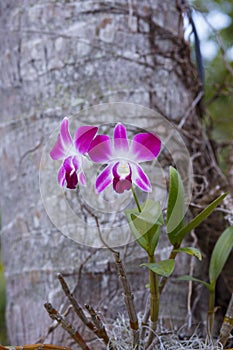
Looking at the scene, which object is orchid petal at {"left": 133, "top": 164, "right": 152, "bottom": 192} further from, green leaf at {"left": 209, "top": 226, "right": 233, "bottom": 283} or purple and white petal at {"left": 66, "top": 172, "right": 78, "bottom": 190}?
green leaf at {"left": 209, "top": 226, "right": 233, "bottom": 283}

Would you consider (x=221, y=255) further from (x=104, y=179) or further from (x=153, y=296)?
(x=104, y=179)

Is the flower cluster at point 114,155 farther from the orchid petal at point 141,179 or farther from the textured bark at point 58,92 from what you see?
the textured bark at point 58,92

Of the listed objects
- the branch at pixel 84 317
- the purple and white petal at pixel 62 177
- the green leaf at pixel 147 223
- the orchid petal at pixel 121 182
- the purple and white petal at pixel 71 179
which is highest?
the purple and white petal at pixel 62 177

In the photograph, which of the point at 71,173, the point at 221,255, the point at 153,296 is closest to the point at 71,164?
the point at 71,173

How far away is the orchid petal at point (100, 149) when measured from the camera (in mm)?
633

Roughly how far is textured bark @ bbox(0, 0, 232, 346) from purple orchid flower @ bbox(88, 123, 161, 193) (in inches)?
16.2

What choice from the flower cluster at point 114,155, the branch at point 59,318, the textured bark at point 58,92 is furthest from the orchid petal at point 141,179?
the textured bark at point 58,92

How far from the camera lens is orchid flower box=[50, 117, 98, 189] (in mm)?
634

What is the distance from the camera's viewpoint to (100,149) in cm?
64

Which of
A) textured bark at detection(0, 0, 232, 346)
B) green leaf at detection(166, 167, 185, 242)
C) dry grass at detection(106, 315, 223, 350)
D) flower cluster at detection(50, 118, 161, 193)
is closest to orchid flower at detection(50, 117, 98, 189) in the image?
flower cluster at detection(50, 118, 161, 193)

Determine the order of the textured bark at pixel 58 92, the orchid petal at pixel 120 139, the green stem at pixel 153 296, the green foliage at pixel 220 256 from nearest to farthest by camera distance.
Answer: the orchid petal at pixel 120 139 → the green stem at pixel 153 296 → the green foliage at pixel 220 256 → the textured bark at pixel 58 92

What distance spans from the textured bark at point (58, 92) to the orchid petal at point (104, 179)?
0.39m

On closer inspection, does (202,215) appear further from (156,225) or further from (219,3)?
(219,3)

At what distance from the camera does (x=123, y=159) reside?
0.64 metres
